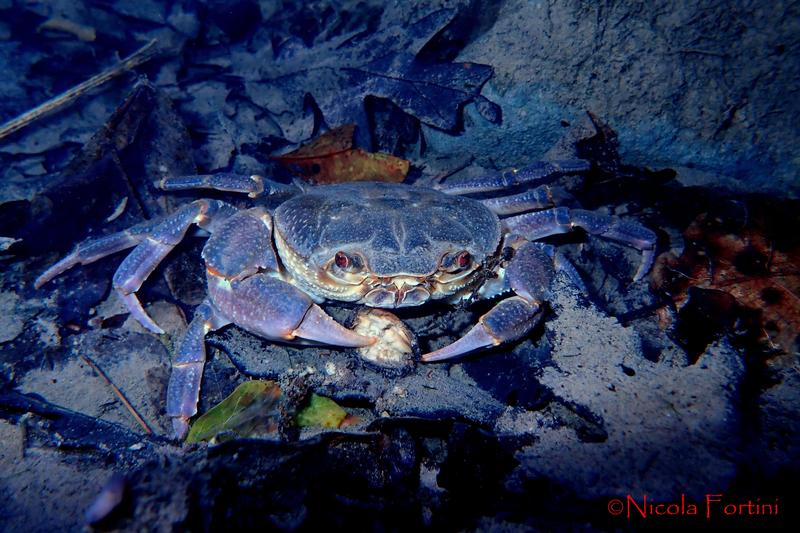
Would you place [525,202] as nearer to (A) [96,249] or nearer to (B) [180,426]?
(B) [180,426]

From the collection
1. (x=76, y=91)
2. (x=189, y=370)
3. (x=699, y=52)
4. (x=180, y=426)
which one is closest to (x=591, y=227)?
(x=699, y=52)

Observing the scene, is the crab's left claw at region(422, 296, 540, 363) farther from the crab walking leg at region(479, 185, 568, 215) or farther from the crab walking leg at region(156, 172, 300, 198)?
the crab walking leg at region(156, 172, 300, 198)

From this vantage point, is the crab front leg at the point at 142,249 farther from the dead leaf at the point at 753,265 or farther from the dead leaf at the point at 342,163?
the dead leaf at the point at 753,265

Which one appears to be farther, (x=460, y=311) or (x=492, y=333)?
(x=460, y=311)

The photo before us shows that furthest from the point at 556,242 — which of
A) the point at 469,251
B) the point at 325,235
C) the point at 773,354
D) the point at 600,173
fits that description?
the point at 325,235

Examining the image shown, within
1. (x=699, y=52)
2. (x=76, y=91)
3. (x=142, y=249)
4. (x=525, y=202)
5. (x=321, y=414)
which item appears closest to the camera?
(x=321, y=414)

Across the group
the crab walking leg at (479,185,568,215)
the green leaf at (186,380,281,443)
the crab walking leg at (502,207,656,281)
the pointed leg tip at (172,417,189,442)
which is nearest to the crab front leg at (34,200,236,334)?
the pointed leg tip at (172,417,189,442)

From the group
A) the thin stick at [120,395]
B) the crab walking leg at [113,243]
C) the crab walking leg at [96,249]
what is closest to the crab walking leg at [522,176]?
the crab walking leg at [113,243]

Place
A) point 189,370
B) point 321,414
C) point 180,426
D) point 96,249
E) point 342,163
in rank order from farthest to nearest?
1. point 342,163
2. point 96,249
3. point 189,370
4. point 180,426
5. point 321,414
